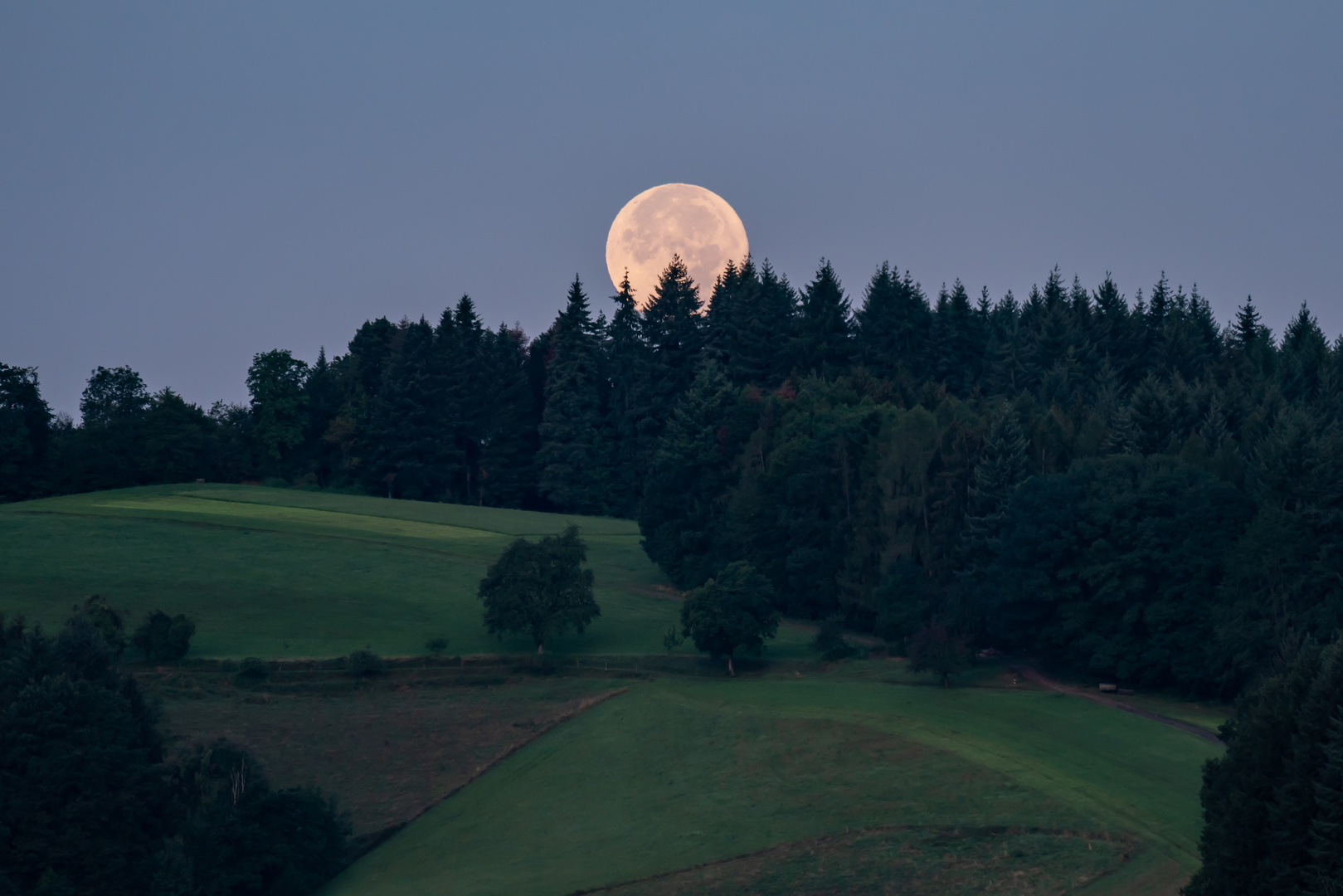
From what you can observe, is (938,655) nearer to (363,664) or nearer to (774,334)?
(363,664)

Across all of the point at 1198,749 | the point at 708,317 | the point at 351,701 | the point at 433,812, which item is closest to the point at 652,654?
the point at 351,701

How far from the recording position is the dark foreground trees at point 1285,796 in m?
23.1

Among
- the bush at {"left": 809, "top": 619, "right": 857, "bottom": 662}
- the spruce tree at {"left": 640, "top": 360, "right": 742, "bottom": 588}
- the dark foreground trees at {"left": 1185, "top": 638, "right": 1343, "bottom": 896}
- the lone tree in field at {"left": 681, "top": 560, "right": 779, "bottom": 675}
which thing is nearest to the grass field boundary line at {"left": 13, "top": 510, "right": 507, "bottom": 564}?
the spruce tree at {"left": 640, "top": 360, "right": 742, "bottom": 588}

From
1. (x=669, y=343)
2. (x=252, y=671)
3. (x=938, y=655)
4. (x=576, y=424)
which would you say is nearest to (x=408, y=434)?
(x=576, y=424)

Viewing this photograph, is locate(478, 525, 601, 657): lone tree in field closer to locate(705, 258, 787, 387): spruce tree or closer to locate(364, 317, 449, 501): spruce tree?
locate(705, 258, 787, 387): spruce tree

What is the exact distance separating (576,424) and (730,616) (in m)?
68.1

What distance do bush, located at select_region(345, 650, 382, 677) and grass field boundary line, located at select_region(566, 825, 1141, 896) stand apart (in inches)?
1192

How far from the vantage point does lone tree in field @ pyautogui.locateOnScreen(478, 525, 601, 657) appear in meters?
64.9

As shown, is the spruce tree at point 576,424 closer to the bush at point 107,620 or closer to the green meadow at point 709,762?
the green meadow at point 709,762

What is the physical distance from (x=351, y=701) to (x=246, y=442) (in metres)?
80.2

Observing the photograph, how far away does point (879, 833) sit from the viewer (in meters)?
33.5

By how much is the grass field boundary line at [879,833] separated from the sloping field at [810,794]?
0.08 m

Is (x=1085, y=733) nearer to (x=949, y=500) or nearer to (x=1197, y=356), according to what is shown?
(x=949, y=500)

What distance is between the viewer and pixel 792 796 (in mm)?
38688
